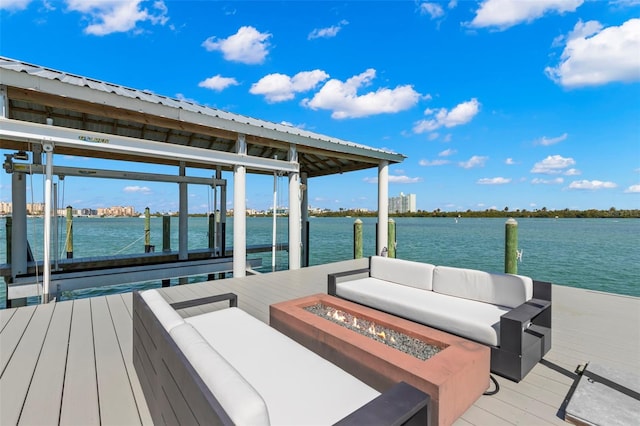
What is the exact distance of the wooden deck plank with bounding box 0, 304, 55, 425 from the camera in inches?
68.6

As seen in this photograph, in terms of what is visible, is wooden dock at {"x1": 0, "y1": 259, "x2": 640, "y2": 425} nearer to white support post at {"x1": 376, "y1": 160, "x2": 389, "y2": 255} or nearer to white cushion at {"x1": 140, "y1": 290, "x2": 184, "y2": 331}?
white cushion at {"x1": 140, "y1": 290, "x2": 184, "y2": 331}

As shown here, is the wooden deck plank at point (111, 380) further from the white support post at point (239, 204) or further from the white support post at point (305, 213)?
the white support post at point (305, 213)

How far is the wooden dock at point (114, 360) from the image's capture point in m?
1.76

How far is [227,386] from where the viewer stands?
99 cm

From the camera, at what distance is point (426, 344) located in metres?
2.21

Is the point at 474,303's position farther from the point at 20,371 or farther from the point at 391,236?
the point at 391,236

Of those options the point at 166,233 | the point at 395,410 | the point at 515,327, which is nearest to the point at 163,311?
the point at 395,410

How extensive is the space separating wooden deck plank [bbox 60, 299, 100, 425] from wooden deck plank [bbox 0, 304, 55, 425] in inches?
8.4

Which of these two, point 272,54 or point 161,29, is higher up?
point 272,54

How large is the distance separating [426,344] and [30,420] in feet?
8.66

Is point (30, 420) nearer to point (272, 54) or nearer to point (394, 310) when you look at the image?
point (394, 310)

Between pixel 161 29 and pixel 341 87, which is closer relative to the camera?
pixel 161 29

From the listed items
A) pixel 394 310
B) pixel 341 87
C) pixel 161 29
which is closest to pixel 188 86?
pixel 161 29

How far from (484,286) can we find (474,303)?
0.21 meters
